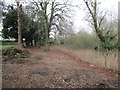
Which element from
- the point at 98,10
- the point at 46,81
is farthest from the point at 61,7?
the point at 46,81

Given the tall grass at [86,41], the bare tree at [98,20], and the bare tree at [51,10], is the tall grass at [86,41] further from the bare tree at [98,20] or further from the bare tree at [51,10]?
the bare tree at [51,10]

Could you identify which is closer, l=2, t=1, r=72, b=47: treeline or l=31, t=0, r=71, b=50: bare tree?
l=2, t=1, r=72, b=47: treeline

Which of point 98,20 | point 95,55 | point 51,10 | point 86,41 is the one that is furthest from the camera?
point 51,10

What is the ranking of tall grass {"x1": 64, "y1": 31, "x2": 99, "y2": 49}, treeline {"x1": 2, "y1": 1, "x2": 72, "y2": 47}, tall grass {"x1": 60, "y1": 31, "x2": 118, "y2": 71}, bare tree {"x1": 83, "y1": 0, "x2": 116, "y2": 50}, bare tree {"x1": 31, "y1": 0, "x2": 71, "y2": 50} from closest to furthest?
tall grass {"x1": 60, "y1": 31, "x2": 118, "y2": 71}, tall grass {"x1": 64, "y1": 31, "x2": 99, "y2": 49}, bare tree {"x1": 83, "y1": 0, "x2": 116, "y2": 50}, treeline {"x1": 2, "y1": 1, "x2": 72, "y2": 47}, bare tree {"x1": 31, "y1": 0, "x2": 71, "y2": 50}

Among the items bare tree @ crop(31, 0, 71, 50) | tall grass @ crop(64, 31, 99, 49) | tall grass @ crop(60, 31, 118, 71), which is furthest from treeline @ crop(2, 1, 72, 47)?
→ tall grass @ crop(60, 31, 118, 71)

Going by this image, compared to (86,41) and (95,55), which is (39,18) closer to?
(86,41)

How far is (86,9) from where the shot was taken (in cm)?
930

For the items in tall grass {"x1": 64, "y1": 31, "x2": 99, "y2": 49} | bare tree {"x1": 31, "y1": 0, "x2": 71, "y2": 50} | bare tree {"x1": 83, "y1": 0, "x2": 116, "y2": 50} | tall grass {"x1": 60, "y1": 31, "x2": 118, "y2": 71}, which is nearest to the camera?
tall grass {"x1": 60, "y1": 31, "x2": 118, "y2": 71}

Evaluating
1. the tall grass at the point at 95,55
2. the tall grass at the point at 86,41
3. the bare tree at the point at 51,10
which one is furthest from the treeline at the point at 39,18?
the tall grass at the point at 95,55

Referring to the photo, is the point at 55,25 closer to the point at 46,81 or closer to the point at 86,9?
the point at 86,9

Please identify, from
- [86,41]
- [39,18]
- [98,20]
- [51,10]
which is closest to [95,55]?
[86,41]

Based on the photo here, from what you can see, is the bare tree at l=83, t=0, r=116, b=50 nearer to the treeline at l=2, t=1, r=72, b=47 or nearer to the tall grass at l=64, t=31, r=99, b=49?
the tall grass at l=64, t=31, r=99, b=49

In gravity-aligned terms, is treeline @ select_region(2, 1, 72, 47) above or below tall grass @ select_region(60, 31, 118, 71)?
above

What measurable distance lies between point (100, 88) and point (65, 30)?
10.1 metres
